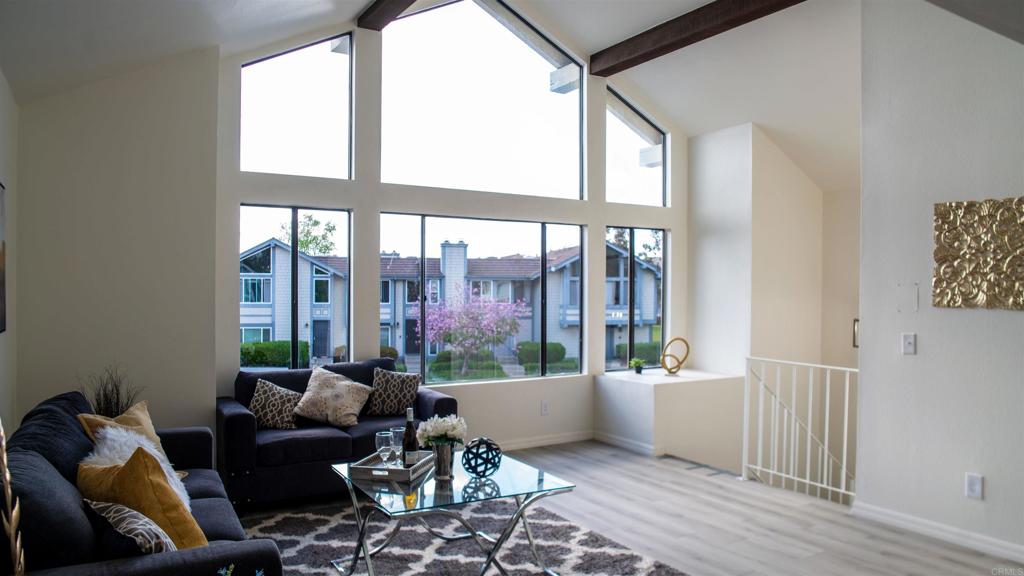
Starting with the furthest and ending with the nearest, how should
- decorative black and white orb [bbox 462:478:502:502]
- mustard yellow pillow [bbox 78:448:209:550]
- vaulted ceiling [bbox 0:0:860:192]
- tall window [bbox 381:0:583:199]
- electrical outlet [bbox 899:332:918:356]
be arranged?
tall window [bbox 381:0:583:199]
electrical outlet [bbox 899:332:918:356]
vaulted ceiling [bbox 0:0:860:192]
decorative black and white orb [bbox 462:478:502:502]
mustard yellow pillow [bbox 78:448:209:550]

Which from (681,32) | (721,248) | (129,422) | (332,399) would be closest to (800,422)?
(721,248)

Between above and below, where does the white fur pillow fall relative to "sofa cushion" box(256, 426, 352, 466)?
above

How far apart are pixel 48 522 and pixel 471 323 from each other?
171 inches

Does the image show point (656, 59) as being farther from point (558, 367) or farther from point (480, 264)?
point (558, 367)

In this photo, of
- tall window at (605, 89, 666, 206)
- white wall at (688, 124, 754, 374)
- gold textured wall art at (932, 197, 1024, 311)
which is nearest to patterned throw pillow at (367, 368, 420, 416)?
tall window at (605, 89, 666, 206)

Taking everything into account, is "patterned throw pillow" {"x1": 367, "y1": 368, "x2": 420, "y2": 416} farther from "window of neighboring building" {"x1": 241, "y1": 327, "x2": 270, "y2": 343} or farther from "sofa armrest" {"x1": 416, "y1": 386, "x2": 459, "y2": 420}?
"window of neighboring building" {"x1": 241, "y1": 327, "x2": 270, "y2": 343}

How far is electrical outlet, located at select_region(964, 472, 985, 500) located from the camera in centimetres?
388

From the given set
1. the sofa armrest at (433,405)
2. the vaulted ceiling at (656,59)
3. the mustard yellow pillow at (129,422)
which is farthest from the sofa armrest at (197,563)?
the sofa armrest at (433,405)

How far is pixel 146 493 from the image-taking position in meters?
2.37

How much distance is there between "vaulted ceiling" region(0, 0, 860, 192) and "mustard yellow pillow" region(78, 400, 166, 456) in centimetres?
167

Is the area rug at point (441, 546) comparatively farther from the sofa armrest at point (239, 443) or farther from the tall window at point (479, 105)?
the tall window at point (479, 105)

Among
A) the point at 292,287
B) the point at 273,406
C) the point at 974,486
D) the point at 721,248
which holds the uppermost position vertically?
the point at 721,248

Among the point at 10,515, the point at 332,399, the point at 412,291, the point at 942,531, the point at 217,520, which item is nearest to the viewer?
the point at 10,515

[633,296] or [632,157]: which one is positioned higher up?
[632,157]
